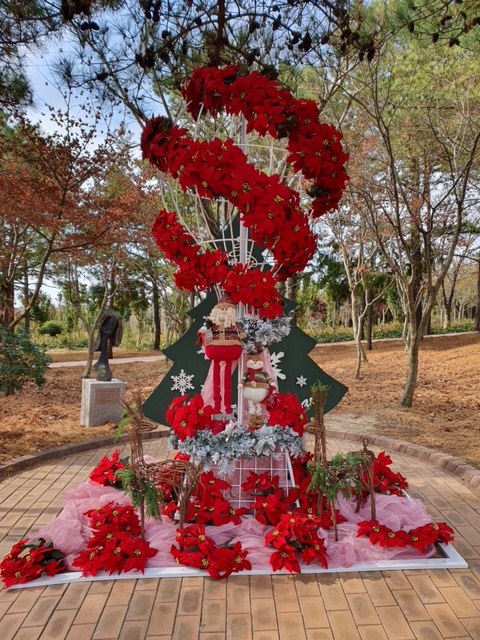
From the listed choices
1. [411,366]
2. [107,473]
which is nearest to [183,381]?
[107,473]

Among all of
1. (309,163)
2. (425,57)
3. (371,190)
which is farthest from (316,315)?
(309,163)

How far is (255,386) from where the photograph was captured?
11.8ft

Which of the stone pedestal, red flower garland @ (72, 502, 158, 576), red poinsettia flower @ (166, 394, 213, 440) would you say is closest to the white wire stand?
red poinsettia flower @ (166, 394, 213, 440)

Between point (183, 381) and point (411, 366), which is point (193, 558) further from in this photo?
point (411, 366)

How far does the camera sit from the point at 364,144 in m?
9.44

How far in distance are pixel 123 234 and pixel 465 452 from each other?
6.77 meters

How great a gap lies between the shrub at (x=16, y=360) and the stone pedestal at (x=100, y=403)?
3.48 ft

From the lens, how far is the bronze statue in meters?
7.64

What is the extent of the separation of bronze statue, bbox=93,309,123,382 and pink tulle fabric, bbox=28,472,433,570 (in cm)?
380

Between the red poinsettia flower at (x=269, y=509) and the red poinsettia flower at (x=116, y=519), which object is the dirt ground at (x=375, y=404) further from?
the red poinsettia flower at (x=269, y=509)

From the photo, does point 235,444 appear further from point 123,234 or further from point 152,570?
point 123,234

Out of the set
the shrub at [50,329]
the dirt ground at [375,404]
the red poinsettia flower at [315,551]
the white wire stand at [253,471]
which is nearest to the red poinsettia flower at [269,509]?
the white wire stand at [253,471]

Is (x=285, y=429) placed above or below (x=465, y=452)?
above

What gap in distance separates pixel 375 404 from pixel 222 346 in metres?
5.75
